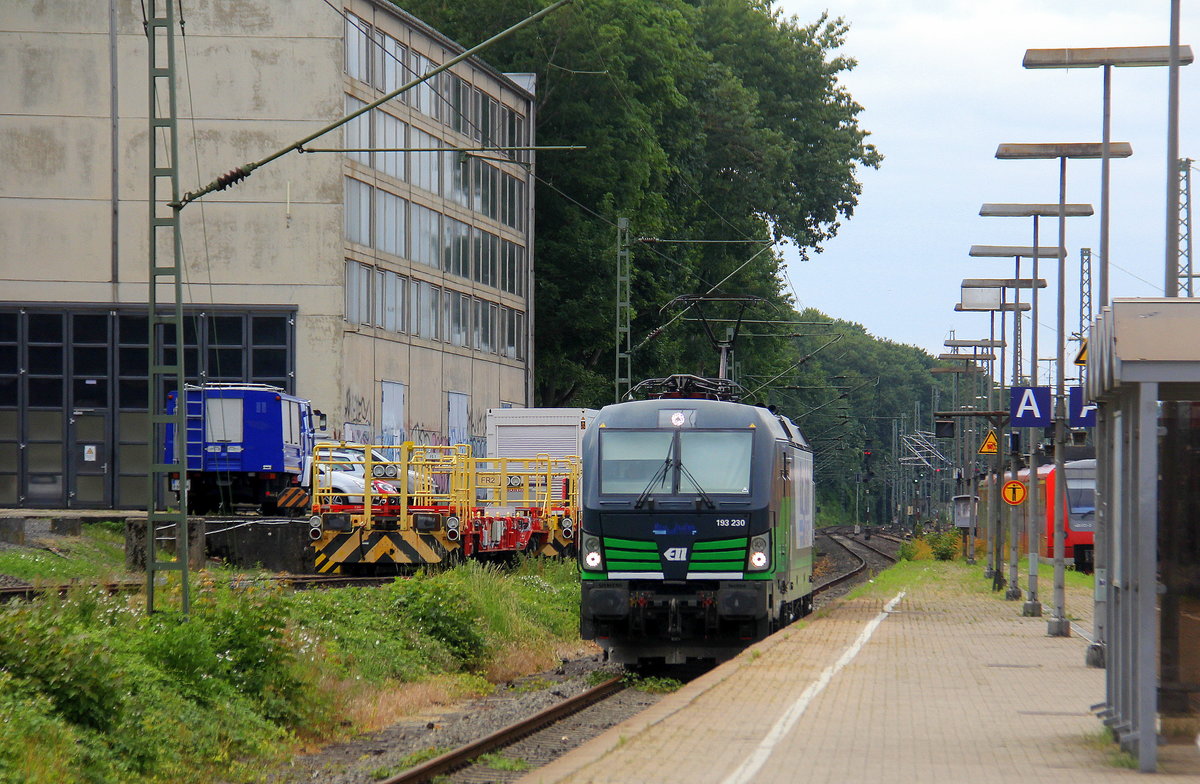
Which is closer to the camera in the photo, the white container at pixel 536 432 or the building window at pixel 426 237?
the white container at pixel 536 432

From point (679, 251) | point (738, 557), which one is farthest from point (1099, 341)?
point (679, 251)

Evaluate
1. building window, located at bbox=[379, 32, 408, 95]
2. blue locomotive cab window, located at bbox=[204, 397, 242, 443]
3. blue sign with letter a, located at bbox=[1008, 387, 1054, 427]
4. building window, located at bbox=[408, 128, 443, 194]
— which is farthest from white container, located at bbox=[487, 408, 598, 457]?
building window, located at bbox=[408, 128, 443, 194]

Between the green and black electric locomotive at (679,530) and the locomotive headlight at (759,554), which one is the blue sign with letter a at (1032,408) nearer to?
the green and black electric locomotive at (679,530)

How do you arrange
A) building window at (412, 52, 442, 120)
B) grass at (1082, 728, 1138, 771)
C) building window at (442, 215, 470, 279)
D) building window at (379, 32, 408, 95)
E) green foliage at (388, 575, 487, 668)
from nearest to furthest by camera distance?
grass at (1082, 728, 1138, 771)
green foliage at (388, 575, 487, 668)
building window at (379, 32, 408, 95)
building window at (412, 52, 442, 120)
building window at (442, 215, 470, 279)

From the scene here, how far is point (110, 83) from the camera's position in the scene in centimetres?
4225

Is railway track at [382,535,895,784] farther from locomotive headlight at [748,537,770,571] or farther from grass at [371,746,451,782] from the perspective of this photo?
locomotive headlight at [748,537,770,571]

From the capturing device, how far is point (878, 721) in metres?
12.2

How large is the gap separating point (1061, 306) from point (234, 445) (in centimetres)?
2082

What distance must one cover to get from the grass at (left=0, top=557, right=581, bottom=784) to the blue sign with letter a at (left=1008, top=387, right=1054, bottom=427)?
7.43 meters

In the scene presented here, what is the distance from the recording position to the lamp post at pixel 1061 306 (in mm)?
21422

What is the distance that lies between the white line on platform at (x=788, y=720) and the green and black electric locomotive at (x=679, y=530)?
1.14 meters

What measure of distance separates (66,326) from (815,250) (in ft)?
116

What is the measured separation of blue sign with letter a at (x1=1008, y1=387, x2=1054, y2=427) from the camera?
2228 centimetres

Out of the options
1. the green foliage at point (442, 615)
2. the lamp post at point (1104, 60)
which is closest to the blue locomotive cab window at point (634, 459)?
the green foliage at point (442, 615)
